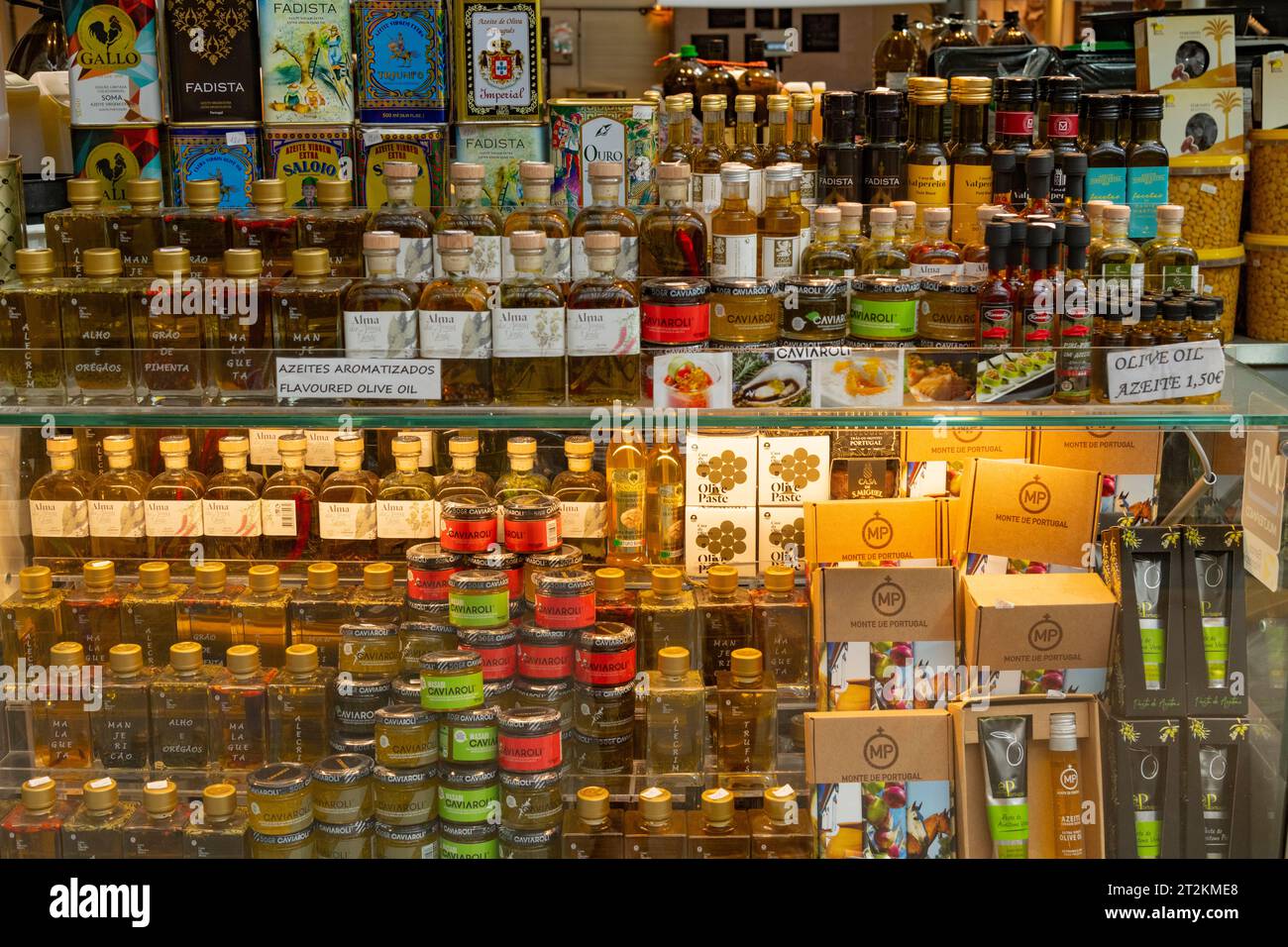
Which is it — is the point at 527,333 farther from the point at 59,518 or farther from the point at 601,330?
the point at 59,518

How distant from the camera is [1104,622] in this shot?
190 cm

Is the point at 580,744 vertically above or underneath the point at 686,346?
underneath

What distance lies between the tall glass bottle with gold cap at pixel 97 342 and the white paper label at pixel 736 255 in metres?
0.80

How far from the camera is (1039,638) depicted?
1.90 m

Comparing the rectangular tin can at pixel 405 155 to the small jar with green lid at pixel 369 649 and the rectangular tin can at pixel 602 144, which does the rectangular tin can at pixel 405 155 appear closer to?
the rectangular tin can at pixel 602 144

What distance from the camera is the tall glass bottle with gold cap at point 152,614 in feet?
6.73

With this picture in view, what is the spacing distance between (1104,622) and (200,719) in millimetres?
1301

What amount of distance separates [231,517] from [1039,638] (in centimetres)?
122

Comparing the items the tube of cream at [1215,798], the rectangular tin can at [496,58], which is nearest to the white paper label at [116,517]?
the rectangular tin can at [496,58]

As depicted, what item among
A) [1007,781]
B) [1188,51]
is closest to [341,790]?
→ [1007,781]

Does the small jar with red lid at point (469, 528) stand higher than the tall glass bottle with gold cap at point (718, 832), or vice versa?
the small jar with red lid at point (469, 528)

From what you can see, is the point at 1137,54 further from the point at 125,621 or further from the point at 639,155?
the point at 125,621
